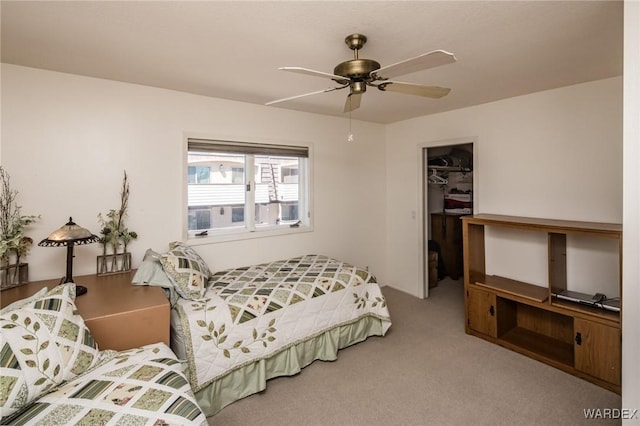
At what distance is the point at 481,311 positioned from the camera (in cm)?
309

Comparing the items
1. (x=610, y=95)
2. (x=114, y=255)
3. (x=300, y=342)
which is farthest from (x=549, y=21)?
(x=114, y=255)

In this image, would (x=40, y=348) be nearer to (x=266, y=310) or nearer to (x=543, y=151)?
(x=266, y=310)

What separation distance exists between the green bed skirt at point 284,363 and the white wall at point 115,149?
1191 millimetres

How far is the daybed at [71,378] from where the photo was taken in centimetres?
126

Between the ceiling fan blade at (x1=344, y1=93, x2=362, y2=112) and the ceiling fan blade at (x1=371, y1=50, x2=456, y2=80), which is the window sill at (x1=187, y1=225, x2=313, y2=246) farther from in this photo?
the ceiling fan blade at (x1=371, y1=50, x2=456, y2=80)

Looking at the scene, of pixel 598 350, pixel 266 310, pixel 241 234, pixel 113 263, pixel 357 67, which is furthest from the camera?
pixel 241 234

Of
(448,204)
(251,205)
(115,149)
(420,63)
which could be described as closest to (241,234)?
(251,205)

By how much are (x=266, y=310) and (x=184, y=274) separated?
689mm

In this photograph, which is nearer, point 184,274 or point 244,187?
point 184,274

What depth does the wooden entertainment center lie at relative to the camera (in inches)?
91.2

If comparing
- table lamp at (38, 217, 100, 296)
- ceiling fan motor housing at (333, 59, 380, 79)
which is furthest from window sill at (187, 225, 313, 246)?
ceiling fan motor housing at (333, 59, 380, 79)

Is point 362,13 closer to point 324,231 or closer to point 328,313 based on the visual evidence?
point 328,313

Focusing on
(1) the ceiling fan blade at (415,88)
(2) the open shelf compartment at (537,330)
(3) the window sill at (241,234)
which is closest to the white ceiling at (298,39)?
(1) the ceiling fan blade at (415,88)

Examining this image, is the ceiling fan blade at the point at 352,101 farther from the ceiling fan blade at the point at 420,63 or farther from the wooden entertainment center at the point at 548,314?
the wooden entertainment center at the point at 548,314
